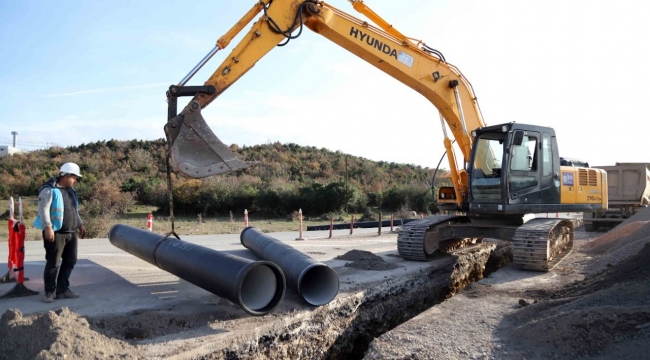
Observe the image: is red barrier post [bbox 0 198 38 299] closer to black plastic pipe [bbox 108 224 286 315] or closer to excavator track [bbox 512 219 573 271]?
black plastic pipe [bbox 108 224 286 315]

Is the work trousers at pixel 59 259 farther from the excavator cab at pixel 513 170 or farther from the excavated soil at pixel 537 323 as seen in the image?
the excavator cab at pixel 513 170

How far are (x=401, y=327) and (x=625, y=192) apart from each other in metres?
13.5

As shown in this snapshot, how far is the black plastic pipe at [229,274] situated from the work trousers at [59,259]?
3.43 feet

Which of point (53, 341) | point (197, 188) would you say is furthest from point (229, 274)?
point (197, 188)

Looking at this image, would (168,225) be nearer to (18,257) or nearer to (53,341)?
(18,257)

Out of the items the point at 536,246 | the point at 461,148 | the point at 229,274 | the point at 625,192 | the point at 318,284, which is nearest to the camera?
the point at 229,274

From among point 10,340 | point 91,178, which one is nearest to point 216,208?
point 91,178

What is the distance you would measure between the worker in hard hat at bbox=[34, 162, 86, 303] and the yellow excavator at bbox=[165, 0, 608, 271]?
1.84 metres

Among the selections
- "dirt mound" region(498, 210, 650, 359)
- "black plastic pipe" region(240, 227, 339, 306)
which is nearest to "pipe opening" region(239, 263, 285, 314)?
"black plastic pipe" region(240, 227, 339, 306)

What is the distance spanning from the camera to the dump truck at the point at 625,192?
15.4 metres

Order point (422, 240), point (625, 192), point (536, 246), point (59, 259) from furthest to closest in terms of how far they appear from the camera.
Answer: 1. point (625, 192)
2. point (422, 240)
3. point (536, 246)
4. point (59, 259)

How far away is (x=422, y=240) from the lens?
29.9ft

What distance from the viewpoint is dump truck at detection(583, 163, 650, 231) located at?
15383mm

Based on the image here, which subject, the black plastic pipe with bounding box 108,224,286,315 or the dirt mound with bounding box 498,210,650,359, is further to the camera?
the black plastic pipe with bounding box 108,224,286,315
